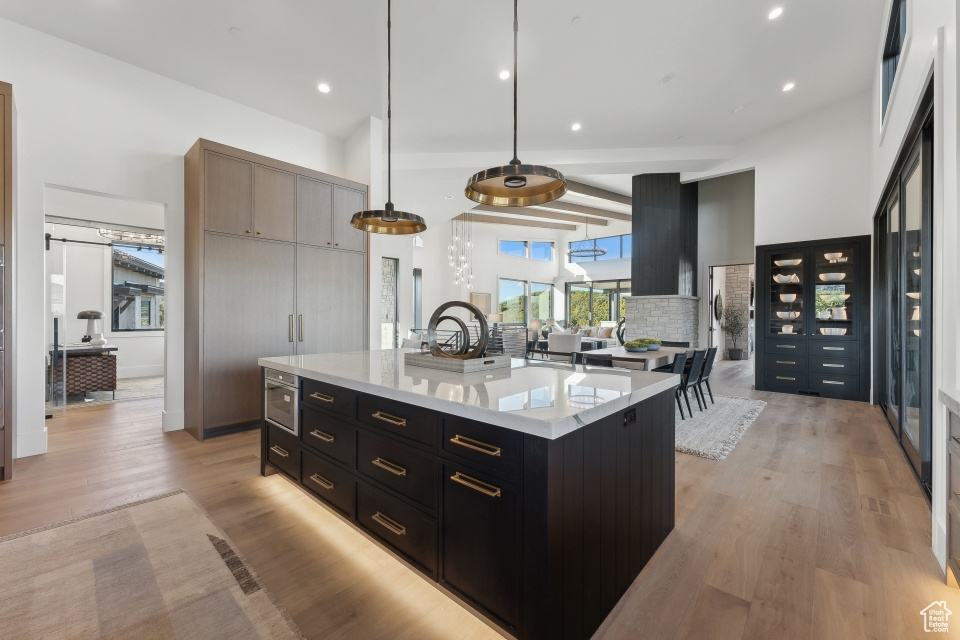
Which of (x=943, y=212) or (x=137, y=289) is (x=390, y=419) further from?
(x=137, y=289)

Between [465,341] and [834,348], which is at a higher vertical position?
[465,341]

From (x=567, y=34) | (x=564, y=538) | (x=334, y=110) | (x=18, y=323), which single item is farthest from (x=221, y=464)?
(x=567, y=34)

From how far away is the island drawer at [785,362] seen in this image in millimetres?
5801

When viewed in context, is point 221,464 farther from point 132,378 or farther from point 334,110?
point 132,378

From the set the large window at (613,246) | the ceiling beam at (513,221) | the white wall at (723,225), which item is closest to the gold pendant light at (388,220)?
the white wall at (723,225)

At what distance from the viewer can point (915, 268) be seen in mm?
2879

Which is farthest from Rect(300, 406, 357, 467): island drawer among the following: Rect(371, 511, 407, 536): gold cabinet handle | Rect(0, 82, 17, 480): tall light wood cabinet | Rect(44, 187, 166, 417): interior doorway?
Rect(44, 187, 166, 417): interior doorway

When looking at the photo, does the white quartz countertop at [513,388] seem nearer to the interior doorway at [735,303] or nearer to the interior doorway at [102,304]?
the interior doorway at [102,304]

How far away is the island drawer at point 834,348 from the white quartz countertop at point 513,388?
528 centimetres

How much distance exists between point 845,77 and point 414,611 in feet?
23.0

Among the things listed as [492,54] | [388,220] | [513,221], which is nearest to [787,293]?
[492,54]

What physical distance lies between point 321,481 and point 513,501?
4.37 ft

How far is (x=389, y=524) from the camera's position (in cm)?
171

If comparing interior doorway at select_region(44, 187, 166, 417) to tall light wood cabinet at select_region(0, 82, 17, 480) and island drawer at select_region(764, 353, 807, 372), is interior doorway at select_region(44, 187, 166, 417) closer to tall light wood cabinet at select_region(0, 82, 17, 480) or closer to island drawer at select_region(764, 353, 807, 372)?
tall light wood cabinet at select_region(0, 82, 17, 480)
